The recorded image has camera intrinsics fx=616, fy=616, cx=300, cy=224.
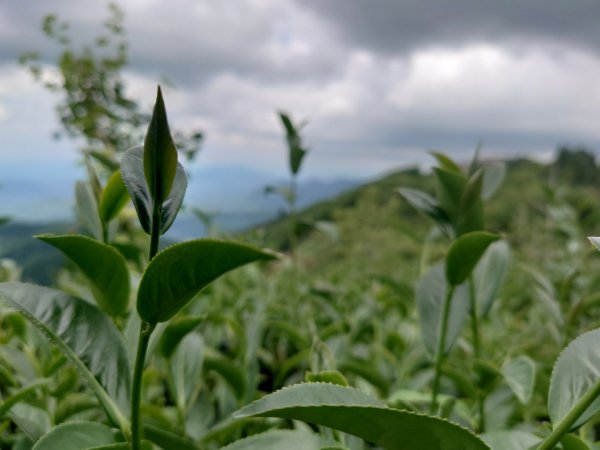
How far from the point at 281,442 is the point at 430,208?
Result: 0.39 metres

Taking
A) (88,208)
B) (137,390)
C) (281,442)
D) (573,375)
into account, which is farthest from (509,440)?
(88,208)

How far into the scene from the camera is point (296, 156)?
1210 mm

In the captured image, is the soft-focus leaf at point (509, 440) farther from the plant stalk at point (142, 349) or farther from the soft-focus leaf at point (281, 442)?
the plant stalk at point (142, 349)

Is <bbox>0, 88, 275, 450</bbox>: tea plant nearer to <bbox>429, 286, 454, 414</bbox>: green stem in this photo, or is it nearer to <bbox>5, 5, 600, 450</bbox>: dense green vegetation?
<bbox>5, 5, 600, 450</bbox>: dense green vegetation

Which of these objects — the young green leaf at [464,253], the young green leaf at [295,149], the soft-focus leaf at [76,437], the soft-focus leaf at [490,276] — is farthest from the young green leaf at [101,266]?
the young green leaf at [295,149]

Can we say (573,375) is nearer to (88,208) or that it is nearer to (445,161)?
(445,161)

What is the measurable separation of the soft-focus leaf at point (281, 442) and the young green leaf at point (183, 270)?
13 centimetres

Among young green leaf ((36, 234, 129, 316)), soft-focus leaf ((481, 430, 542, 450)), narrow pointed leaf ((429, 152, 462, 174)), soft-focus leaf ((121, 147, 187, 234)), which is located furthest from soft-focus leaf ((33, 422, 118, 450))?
narrow pointed leaf ((429, 152, 462, 174))

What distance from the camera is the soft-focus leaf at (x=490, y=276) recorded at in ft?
3.09

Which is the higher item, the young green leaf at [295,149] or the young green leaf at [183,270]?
the young green leaf at [295,149]

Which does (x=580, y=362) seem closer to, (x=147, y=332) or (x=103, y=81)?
(x=147, y=332)

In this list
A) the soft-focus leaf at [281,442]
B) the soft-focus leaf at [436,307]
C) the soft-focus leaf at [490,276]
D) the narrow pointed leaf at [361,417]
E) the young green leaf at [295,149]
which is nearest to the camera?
the narrow pointed leaf at [361,417]

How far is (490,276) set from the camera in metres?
0.98

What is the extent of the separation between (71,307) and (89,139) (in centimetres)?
723
